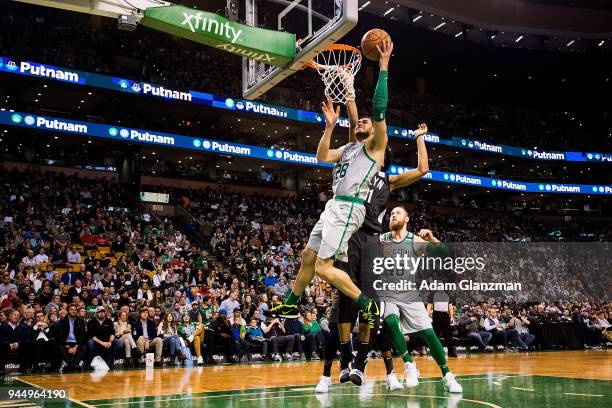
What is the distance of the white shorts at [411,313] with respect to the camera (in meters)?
6.73

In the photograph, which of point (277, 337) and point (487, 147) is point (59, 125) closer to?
point (277, 337)

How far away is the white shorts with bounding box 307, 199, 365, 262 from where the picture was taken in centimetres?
561

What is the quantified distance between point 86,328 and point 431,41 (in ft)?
104

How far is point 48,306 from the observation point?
12.8 m

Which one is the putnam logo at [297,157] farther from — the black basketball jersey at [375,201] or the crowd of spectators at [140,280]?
the black basketball jersey at [375,201]

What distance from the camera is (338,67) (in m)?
8.21

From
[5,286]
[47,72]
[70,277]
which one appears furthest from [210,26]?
[47,72]

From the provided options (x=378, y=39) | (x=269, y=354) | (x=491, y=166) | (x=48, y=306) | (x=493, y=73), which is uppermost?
(x=493, y=73)

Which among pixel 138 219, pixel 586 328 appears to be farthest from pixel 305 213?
pixel 586 328

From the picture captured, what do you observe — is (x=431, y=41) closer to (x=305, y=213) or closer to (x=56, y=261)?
(x=305, y=213)

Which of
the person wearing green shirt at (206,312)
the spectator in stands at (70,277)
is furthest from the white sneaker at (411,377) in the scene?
the spectator in stands at (70,277)

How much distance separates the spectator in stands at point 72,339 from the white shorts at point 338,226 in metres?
7.58

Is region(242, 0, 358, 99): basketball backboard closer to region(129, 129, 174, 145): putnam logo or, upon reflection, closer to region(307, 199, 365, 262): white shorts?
region(307, 199, 365, 262): white shorts

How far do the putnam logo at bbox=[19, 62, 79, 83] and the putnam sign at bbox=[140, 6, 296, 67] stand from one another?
57.6 feet
